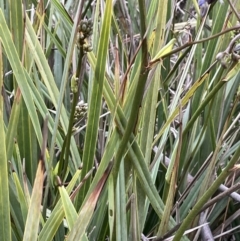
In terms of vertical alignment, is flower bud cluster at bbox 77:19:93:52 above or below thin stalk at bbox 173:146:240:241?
above

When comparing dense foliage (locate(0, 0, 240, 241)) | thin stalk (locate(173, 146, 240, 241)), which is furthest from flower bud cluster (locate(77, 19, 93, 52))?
thin stalk (locate(173, 146, 240, 241))

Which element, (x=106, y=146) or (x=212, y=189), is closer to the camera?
(x=212, y=189)

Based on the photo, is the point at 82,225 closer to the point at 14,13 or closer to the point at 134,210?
the point at 134,210

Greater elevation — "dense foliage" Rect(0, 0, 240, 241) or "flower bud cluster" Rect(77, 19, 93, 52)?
"flower bud cluster" Rect(77, 19, 93, 52)

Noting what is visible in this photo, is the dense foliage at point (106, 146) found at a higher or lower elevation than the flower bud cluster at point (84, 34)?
lower

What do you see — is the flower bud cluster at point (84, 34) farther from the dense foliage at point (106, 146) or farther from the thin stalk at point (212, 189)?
the thin stalk at point (212, 189)

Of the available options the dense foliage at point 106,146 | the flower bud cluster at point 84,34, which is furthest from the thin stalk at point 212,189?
the flower bud cluster at point 84,34

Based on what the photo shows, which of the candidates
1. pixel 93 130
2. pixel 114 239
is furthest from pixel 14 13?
pixel 114 239

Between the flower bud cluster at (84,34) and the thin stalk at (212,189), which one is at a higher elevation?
the flower bud cluster at (84,34)

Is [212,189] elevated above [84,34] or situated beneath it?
situated beneath

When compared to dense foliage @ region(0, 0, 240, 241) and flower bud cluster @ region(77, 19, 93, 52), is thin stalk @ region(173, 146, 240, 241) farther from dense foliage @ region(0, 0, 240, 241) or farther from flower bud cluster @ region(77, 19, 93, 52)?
flower bud cluster @ region(77, 19, 93, 52)

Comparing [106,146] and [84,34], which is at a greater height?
[84,34]
